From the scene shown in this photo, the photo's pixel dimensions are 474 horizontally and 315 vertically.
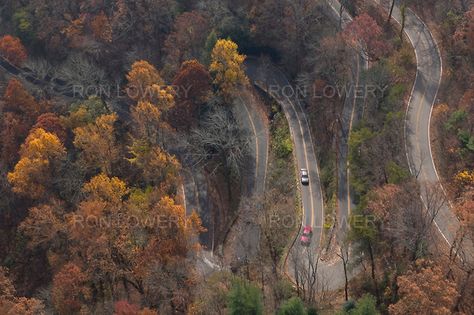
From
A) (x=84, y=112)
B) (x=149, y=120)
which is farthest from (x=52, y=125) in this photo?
(x=149, y=120)

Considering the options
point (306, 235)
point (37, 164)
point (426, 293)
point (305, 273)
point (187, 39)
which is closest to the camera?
point (426, 293)

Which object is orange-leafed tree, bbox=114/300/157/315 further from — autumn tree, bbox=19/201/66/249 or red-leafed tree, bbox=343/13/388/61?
red-leafed tree, bbox=343/13/388/61

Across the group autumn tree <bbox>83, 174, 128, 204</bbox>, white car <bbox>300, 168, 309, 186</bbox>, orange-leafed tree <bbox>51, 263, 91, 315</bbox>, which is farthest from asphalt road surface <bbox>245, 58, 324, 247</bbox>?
orange-leafed tree <bbox>51, 263, 91, 315</bbox>

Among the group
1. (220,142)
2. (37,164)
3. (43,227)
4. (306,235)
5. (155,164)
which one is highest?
(220,142)

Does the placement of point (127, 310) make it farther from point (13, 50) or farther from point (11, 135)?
point (13, 50)

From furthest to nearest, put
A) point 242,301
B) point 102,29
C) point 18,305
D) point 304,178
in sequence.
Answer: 1. point 102,29
2. point 304,178
3. point 18,305
4. point 242,301

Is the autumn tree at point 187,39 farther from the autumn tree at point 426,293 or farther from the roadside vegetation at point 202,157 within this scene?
the autumn tree at point 426,293

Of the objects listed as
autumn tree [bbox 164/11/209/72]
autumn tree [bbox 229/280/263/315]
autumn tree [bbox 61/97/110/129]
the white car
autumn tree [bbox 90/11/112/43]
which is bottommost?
autumn tree [bbox 229/280/263/315]
